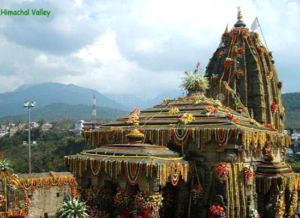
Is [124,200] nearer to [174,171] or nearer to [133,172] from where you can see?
[133,172]

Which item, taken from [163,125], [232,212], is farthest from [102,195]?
[232,212]

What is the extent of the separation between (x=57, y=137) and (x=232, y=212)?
10593 cm

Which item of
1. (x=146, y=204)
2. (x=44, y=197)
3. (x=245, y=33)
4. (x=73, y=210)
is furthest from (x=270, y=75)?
(x=44, y=197)

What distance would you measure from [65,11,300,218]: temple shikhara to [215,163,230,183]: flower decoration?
5 centimetres

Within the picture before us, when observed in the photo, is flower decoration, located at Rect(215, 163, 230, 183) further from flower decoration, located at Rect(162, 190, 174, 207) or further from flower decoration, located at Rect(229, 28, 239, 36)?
flower decoration, located at Rect(229, 28, 239, 36)

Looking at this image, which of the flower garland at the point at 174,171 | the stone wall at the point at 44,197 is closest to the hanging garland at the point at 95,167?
the flower garland at the point at 174,171

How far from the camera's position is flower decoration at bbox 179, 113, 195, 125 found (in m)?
18.2

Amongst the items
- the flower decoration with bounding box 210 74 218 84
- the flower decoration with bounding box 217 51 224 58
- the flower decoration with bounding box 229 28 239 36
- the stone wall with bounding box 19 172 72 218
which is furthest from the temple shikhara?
the stone wall with bounding box 19 172 72 218

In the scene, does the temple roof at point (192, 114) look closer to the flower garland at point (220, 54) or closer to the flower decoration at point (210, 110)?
the flower decoration at point (210, 110)

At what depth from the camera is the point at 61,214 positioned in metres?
15.6

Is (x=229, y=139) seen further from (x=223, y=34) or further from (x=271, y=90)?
(x=223, y=34)

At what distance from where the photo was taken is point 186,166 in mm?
16500

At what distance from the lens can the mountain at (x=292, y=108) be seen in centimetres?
11274

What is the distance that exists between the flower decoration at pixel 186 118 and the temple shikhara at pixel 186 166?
0.18 ft
